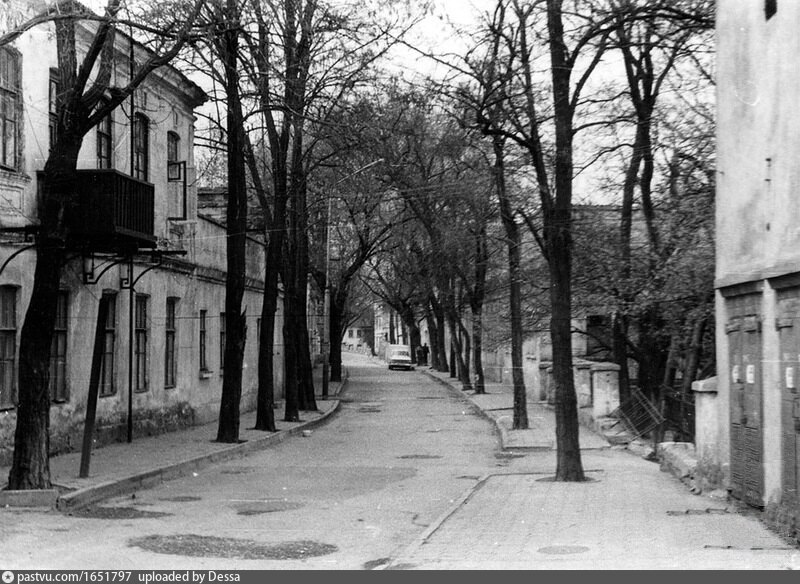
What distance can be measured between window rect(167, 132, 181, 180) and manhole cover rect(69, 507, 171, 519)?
13.1 metres

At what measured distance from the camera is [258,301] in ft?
122

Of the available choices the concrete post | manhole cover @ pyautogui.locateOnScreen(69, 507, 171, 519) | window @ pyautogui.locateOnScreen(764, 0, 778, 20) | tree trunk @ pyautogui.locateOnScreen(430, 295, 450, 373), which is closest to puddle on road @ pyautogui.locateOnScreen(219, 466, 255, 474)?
manhole cover @ pyautogui.locateOnScreen(69, 507, 171, 519)

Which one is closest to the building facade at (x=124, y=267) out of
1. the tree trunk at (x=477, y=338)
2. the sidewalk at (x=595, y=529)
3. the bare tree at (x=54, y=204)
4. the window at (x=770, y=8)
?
the bare tree at (x=54, y=204)

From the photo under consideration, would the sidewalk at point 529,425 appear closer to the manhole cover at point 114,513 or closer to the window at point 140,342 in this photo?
the window at point 140,342

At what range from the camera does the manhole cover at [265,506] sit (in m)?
13.4

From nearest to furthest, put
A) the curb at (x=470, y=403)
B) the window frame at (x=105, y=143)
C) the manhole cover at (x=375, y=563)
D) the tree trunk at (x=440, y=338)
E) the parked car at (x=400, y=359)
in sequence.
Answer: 1. the manhole cover at (x=375, y=563)
2. the window frame at (x=105, y=143)
3. the curb at (x=470, y=403)
4. the tree trunk at (x=440, y=338)
5. the parked car at (x=400, y=359)

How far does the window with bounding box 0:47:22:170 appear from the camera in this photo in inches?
657

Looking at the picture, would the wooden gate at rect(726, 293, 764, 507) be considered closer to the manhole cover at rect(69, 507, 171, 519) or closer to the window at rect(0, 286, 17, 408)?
the manhole cover at rect(69, 507, 171, 519)

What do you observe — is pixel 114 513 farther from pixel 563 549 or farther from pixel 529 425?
pixel 529 425

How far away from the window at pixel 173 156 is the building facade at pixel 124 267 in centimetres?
4
